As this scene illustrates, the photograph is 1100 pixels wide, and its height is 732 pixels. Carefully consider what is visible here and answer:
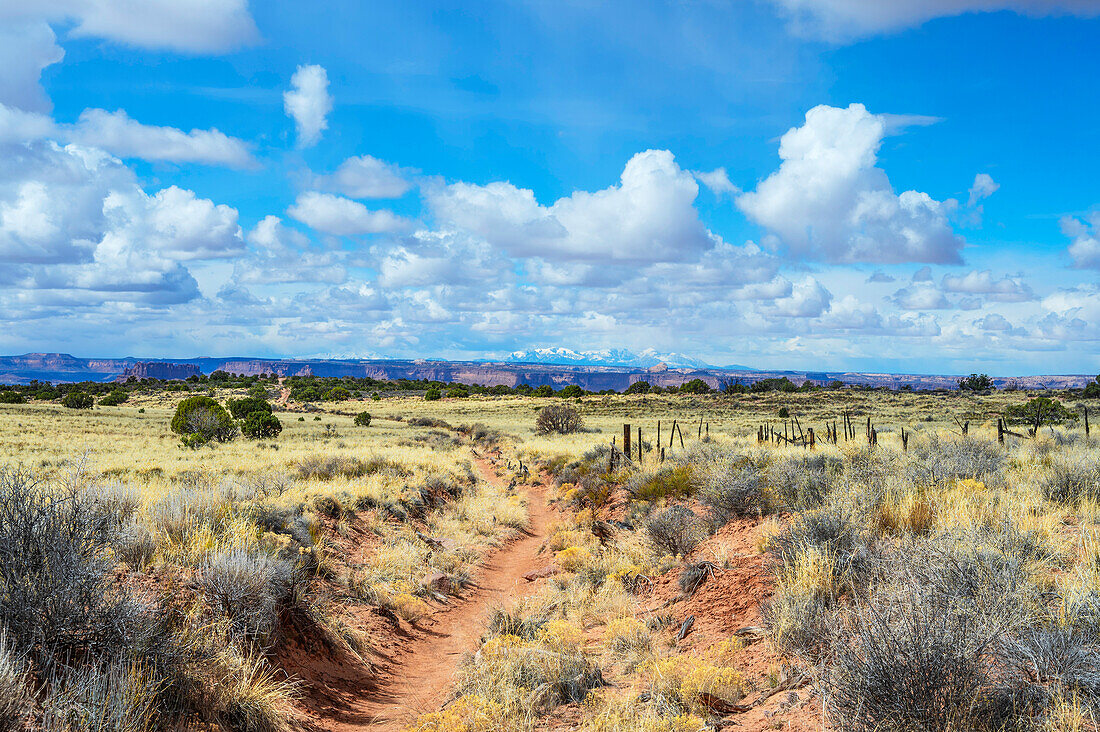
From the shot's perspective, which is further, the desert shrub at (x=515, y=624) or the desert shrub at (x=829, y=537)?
the desert shrub at (x=515, y=624)

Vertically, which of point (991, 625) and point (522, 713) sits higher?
point (991, 625)

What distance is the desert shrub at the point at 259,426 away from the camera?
119 feet

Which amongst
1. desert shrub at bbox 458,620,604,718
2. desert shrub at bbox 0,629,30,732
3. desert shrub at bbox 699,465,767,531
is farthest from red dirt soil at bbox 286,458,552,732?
desert shrub at bbox 699,465,767,531

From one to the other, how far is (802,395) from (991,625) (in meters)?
85.5

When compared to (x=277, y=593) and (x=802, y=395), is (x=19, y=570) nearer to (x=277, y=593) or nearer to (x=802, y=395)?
(x=277, y=593)

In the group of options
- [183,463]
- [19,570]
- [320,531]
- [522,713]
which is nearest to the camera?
[19,570]

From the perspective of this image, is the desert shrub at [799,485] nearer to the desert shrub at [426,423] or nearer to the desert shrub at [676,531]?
the desert shrub at [676,531]

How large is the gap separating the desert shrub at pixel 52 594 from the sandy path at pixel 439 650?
2.73 metres

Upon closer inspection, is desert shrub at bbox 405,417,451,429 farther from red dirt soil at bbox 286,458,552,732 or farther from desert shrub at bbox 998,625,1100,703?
desert shrub at bbox 998,625,1100,703

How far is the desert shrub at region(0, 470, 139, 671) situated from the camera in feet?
14.2

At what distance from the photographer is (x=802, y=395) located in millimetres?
83562

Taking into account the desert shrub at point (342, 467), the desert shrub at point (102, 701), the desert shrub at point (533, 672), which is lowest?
the desert shrub at point (533, 672)

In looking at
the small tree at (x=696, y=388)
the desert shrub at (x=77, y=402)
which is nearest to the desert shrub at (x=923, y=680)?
the desert shrub at (x=77, y=402)

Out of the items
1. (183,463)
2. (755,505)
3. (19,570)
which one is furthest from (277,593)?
(183,463)
